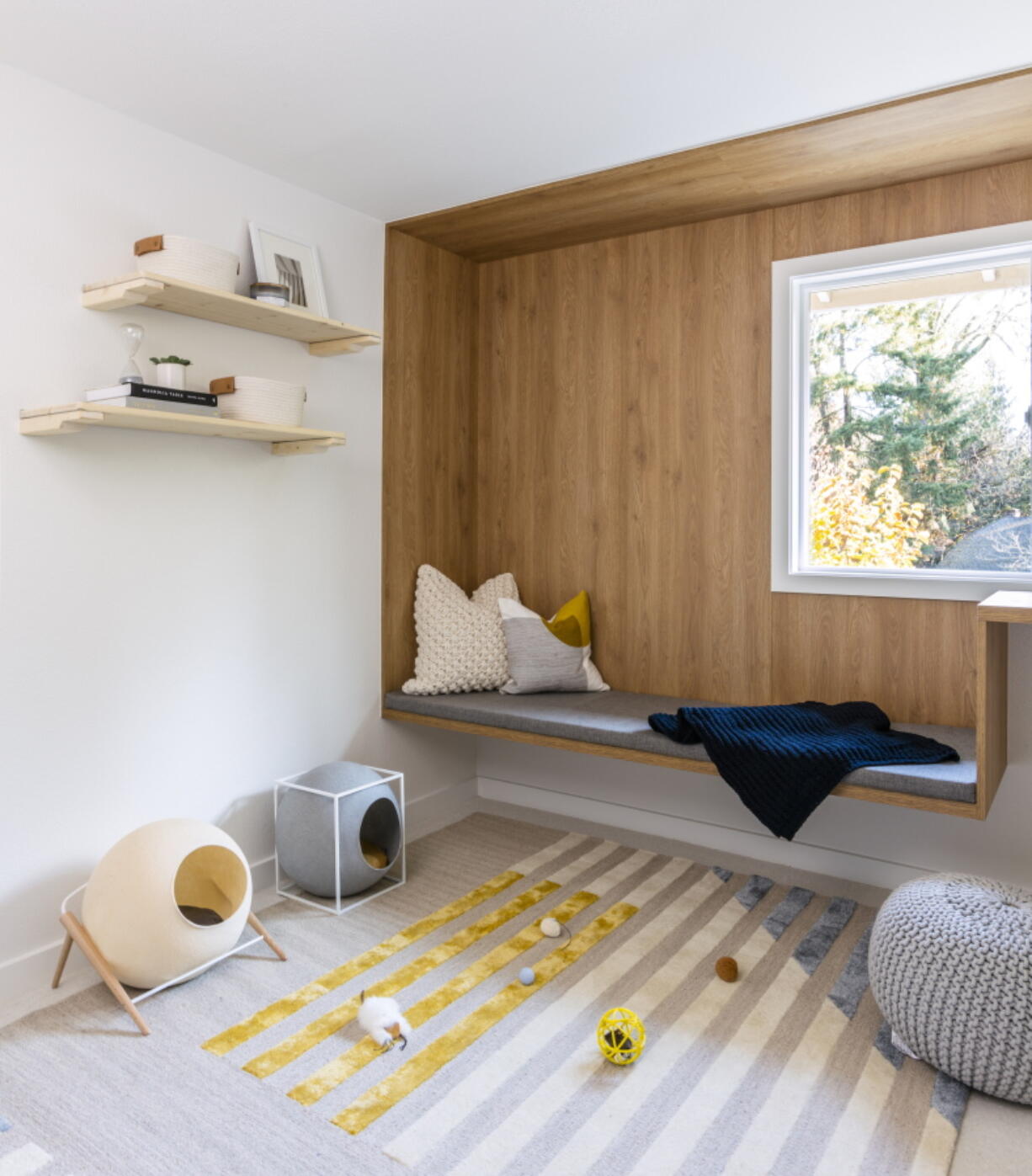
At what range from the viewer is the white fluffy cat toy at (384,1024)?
2051mm

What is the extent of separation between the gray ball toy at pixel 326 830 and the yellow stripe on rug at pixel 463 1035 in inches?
25.9

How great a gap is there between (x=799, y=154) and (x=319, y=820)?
2427mm

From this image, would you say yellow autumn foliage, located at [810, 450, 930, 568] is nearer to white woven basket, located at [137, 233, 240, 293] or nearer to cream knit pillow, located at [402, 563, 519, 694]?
cream knit pillow, located at [402, 563, 519, 694]

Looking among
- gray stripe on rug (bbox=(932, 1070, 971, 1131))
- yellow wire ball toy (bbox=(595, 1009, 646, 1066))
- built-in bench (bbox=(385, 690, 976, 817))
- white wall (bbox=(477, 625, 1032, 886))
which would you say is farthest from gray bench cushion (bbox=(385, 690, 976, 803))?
yellow wire ball toy (bbox=(595, 1009, 646, 1066))

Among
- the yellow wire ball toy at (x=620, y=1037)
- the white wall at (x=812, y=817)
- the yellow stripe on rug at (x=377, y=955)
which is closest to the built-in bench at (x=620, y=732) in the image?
the white wall at (x=812, y=817)

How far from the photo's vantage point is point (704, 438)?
10.5 ft

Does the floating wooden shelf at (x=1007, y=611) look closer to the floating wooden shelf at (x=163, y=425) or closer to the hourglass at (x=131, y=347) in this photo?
the floating wooden shelf at (x=163, y=425)

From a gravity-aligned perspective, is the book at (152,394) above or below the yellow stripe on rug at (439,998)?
above

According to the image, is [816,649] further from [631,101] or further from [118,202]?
[118,202]

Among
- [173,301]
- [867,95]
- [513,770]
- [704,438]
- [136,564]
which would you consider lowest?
[513,770]

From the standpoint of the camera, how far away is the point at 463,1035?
2107mm

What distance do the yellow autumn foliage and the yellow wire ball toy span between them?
1.66m

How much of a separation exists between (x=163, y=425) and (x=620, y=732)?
62.5 inches

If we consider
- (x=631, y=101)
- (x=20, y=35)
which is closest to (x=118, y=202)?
(x=20, y=35)
